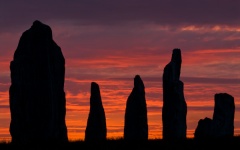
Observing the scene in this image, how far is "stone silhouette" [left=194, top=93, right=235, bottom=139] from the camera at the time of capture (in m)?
44.4

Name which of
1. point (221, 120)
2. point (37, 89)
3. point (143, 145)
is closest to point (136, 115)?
point (221, 120)

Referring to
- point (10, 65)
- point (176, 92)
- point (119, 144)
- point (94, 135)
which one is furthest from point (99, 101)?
point (119, 144)

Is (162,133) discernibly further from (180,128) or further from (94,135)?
(94,135)

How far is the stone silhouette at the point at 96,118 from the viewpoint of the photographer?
46.2 metres

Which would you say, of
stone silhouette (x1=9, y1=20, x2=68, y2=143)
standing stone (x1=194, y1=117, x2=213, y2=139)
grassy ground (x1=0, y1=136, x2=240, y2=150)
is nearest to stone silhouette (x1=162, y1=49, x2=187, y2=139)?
standing stone (x1=194, y1=117, x2=213, y2=139)

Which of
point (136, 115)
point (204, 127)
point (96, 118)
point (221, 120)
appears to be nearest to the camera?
point (204, 127)

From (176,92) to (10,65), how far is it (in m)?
10.9

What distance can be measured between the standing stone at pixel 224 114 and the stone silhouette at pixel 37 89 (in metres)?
10.1

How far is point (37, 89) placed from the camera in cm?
4056

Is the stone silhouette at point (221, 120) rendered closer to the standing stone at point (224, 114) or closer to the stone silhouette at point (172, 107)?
the standing stone at point (224, 114)

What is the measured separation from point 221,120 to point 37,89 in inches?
481

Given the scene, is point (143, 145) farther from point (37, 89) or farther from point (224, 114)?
point (224, 114)

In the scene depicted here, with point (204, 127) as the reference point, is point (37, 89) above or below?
above

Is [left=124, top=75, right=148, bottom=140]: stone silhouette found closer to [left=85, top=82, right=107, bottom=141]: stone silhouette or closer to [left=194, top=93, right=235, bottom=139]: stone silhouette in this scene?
[left=85, top=82, right=107, bottom=141]: stone silhouette
